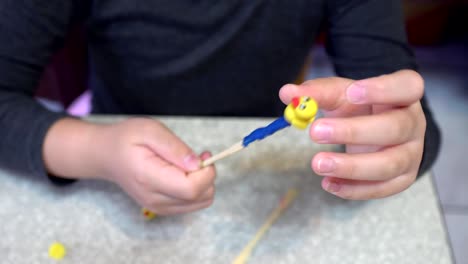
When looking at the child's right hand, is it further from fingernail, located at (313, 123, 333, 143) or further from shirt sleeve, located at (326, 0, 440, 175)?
shirt sleeve, located at (326, 0, 440, 175)

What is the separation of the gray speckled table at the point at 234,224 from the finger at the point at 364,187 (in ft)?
0.16

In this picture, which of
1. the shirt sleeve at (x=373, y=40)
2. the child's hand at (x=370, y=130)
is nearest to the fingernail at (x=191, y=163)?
the child's hand at (x=370, y=130)

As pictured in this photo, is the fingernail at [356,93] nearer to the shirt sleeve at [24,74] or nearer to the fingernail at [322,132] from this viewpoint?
the fingernail at [322,132]

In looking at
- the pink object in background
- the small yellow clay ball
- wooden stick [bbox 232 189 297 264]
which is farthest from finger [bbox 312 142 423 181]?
the pink object in background

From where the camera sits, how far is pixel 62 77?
1.05 m

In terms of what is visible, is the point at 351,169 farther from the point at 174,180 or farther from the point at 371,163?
the point at 174,180

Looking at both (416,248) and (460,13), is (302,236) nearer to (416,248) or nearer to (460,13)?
(416,248)

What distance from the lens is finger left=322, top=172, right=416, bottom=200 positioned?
380 mm

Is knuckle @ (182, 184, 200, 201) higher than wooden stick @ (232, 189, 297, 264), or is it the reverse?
knuckle @ (182, 184, 200, 201)

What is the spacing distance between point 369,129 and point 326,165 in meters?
0.05

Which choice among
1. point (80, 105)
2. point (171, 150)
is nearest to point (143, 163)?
Result: point (171, 150)

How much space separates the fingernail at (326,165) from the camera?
0.34m

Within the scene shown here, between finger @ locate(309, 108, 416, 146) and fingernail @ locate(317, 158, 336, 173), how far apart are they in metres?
0.01

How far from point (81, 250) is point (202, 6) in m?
0.31
